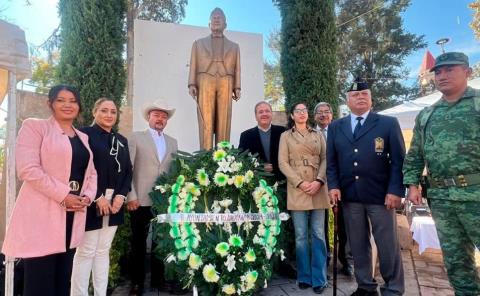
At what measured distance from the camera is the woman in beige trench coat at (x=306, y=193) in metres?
3.25

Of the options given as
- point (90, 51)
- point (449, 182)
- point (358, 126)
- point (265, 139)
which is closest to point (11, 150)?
point (90, 51)

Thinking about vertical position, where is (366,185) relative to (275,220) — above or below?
above

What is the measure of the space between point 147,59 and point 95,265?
→ 4.05m

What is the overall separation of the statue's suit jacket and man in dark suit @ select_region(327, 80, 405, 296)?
5.15 ft

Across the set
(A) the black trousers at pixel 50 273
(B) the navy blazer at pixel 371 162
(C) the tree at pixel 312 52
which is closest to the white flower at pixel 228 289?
(A) the black trousers at pixel 50 273

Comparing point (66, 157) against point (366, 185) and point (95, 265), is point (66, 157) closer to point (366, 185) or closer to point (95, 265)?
point (95, 265)

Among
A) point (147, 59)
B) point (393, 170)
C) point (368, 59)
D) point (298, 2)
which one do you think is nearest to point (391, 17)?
point (368, 59)

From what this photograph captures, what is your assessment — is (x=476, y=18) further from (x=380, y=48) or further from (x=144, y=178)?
(x=144, y=178)

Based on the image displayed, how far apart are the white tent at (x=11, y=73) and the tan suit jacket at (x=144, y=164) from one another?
98 centimetres

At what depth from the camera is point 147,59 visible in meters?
5.83

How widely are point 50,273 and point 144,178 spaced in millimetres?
1212

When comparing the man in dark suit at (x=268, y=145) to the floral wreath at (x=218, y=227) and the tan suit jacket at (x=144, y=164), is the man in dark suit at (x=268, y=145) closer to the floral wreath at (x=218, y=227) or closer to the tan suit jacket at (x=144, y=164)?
the floral wreath at (x=218, y=227)

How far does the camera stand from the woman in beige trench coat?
325 centimetres

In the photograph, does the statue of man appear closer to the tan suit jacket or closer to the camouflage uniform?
the tan suit jacket
